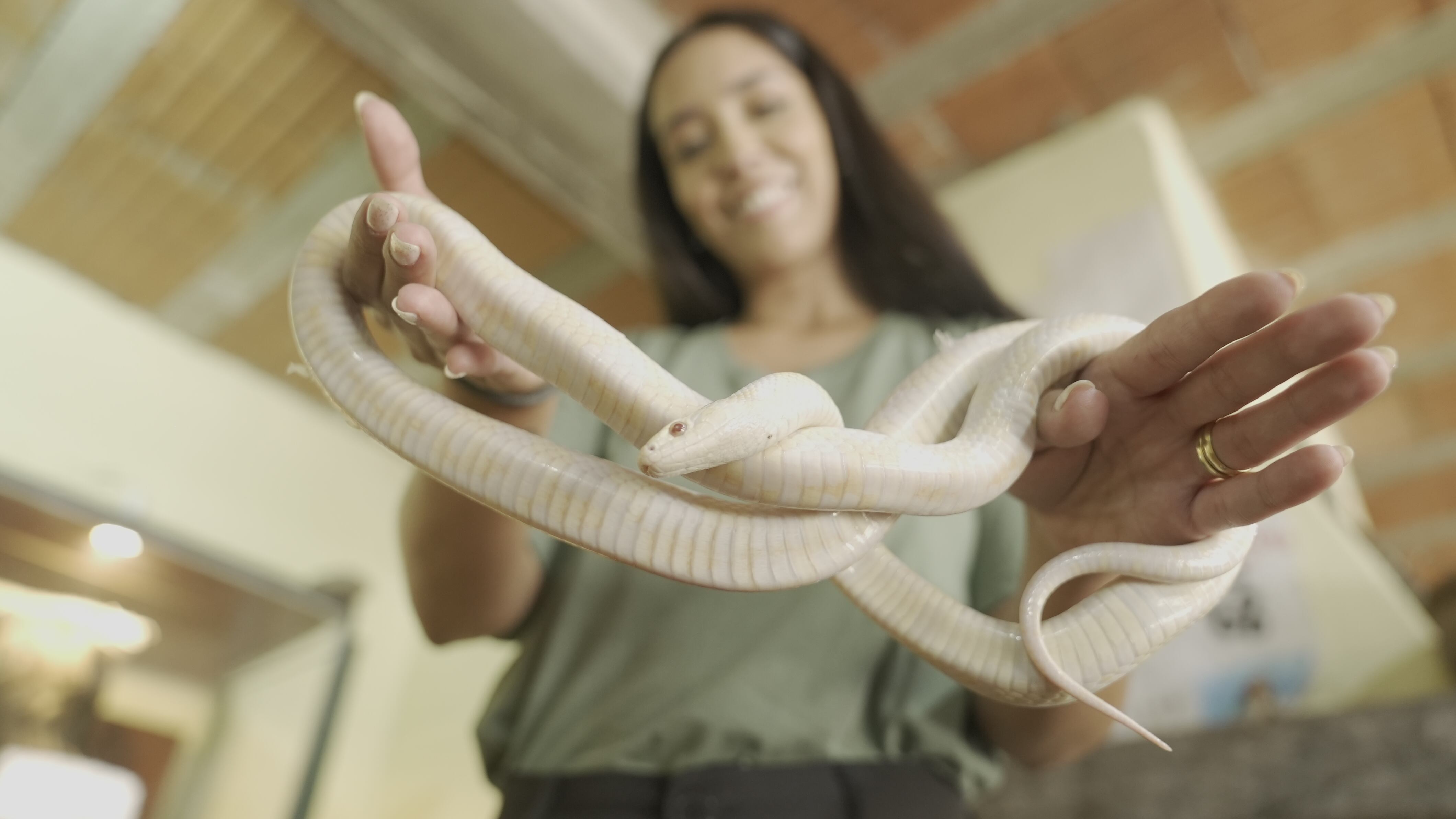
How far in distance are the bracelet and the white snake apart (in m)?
0.06

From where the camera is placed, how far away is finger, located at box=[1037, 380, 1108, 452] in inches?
13.7

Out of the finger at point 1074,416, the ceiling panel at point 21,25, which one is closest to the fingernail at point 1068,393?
the finger at point 1074,416

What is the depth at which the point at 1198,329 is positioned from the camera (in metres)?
0.33

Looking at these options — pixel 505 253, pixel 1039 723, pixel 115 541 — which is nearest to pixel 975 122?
pixel 1039 723

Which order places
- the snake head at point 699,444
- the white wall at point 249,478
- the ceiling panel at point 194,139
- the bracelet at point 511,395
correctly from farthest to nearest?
the ceiling panel at point 194,139 → the white wall at point 249,478 → the bracelet at point 511,395 → the snake head at point 699,444

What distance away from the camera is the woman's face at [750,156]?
71cm

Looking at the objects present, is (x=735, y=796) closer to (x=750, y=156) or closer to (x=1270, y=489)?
(x=1270, y=489)

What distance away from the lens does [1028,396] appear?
367mm

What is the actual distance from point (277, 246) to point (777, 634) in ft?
2.06

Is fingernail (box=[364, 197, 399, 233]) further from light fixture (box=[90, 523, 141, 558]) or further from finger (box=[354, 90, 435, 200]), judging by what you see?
light fixture (box=[90, 523, 141, 558])

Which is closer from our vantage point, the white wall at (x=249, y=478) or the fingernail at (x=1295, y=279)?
the fingernail at (x=1295, y=279)

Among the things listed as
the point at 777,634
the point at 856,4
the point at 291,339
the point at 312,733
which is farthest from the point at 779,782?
the point at 856,4

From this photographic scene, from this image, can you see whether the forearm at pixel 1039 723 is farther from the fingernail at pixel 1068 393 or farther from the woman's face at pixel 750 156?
the woman's face at pixel 750 156

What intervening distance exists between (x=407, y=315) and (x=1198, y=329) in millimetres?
315
